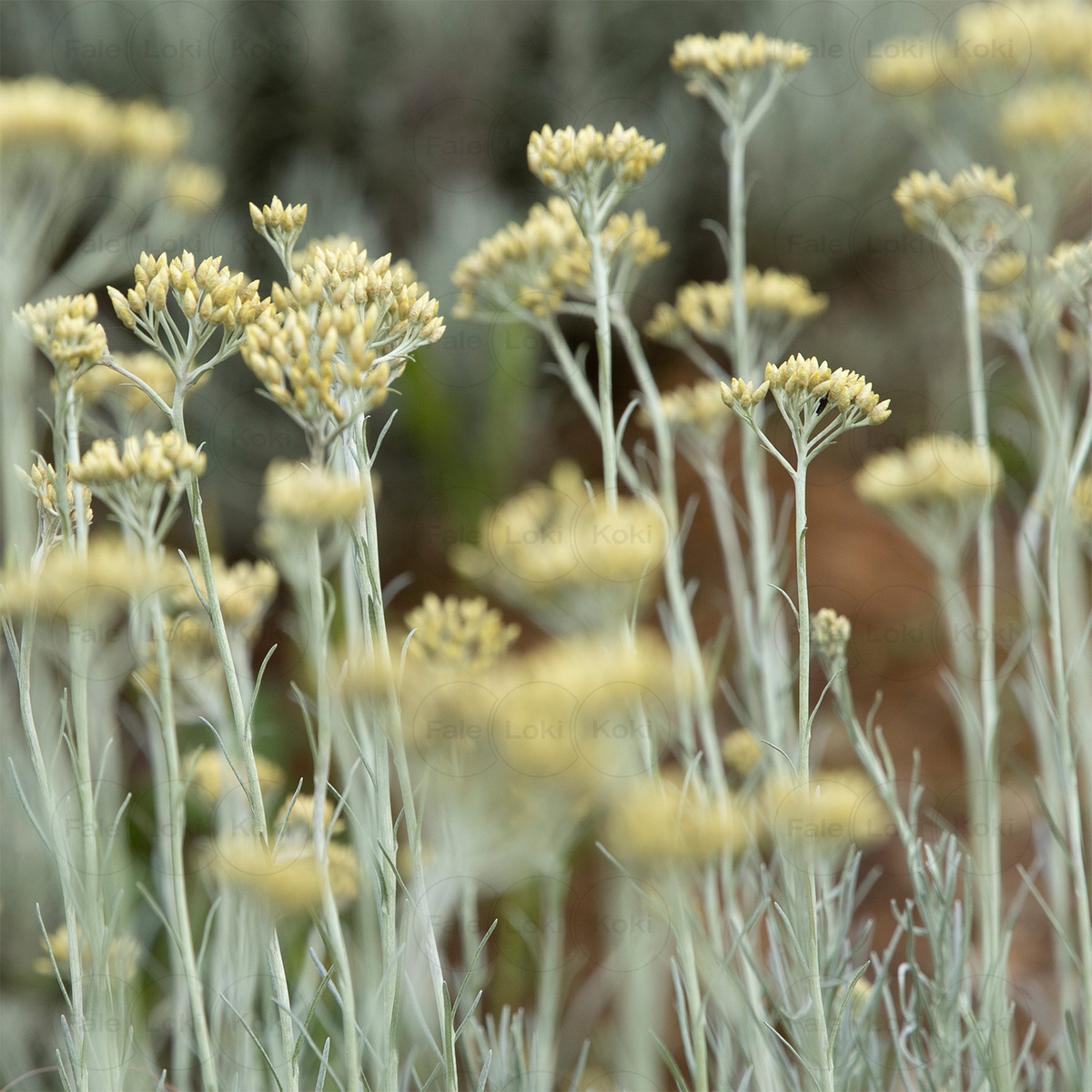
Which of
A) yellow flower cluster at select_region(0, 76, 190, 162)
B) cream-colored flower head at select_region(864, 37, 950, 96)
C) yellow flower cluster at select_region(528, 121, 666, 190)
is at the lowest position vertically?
yellow flower cluster at select_region(528, 121, 666, 190)

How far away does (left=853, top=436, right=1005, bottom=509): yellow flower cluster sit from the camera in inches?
45.3

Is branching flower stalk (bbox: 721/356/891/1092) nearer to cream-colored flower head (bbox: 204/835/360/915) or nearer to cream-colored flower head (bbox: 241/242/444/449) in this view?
cream-colored flower head (bbox: 241/242/444/449)

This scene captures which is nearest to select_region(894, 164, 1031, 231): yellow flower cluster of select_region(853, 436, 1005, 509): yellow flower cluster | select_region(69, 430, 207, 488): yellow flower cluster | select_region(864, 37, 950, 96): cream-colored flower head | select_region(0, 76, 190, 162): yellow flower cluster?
select_region(864, 37, 950, 96): cream-colored flower head

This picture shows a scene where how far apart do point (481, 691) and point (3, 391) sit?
52.7 inches

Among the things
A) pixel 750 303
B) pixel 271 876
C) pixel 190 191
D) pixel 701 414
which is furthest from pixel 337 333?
pixel 190 191

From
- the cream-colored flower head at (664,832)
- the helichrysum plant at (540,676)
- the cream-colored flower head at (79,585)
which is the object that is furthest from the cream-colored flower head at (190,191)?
the cream-colored flower head at (664,832)

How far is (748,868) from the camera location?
129 centimetres

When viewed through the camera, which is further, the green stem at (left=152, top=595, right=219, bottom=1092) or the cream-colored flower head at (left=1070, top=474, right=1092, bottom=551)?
the cream-colored flower head at (left=1070, top=474, right=1092, bottom=551)

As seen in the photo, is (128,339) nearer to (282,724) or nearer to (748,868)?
(282,724)

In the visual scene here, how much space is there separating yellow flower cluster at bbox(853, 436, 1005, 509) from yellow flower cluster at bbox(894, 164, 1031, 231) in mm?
320

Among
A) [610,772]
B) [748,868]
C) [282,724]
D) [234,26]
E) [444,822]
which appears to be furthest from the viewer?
Answer: [234,26]

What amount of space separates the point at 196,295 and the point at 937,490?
88 cm

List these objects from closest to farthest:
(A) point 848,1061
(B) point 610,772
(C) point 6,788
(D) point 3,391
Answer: (B) point 610,772, (A) point 848,1061, (D) point 3,391, (C) point 6,788

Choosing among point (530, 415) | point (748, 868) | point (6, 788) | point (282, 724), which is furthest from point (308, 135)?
point (748, 868)
